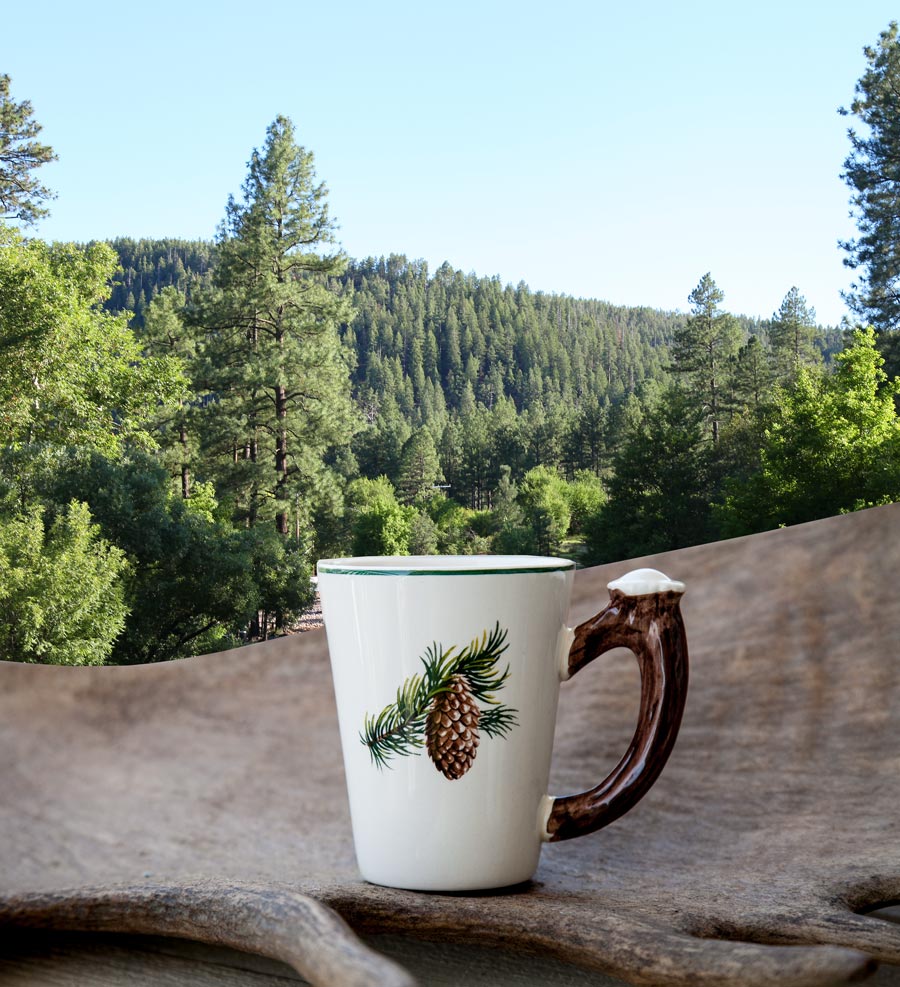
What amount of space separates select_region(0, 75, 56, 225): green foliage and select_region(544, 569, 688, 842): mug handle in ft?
5.42

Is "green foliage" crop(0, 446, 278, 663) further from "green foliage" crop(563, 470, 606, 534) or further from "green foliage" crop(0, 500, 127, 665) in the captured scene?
"green foliage" crop(563, 470, 606, 534)

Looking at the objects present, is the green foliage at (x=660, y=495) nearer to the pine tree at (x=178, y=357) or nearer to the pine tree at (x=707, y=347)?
the pine tree at (x=707, y=347)

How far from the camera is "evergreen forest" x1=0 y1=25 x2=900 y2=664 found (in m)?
1.46

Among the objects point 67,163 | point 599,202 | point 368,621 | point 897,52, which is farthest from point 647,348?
point 368,621

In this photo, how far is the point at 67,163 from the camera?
5.38 feet

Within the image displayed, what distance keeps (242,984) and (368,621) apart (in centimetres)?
10

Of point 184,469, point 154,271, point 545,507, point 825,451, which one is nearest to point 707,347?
point 825,451

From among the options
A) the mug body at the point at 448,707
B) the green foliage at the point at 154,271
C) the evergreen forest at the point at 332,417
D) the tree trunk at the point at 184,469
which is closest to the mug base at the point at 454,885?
the mug body at the point at 448,707

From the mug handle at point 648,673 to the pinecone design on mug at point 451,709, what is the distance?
0.12 feet

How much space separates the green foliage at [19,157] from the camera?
64.6 inches

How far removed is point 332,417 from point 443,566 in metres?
1.46

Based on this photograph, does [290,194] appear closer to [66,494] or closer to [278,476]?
[278,476]

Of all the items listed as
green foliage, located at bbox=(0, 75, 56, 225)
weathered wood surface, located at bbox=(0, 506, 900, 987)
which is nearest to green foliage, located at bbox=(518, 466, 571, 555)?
green foliage, located at bbox=(0, 75, 56, 225)

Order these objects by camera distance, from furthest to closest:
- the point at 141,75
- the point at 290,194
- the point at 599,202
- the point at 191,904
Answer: the point at 290,194 → the point at 599,202 → the point at 141,75 → the point at 191,904
